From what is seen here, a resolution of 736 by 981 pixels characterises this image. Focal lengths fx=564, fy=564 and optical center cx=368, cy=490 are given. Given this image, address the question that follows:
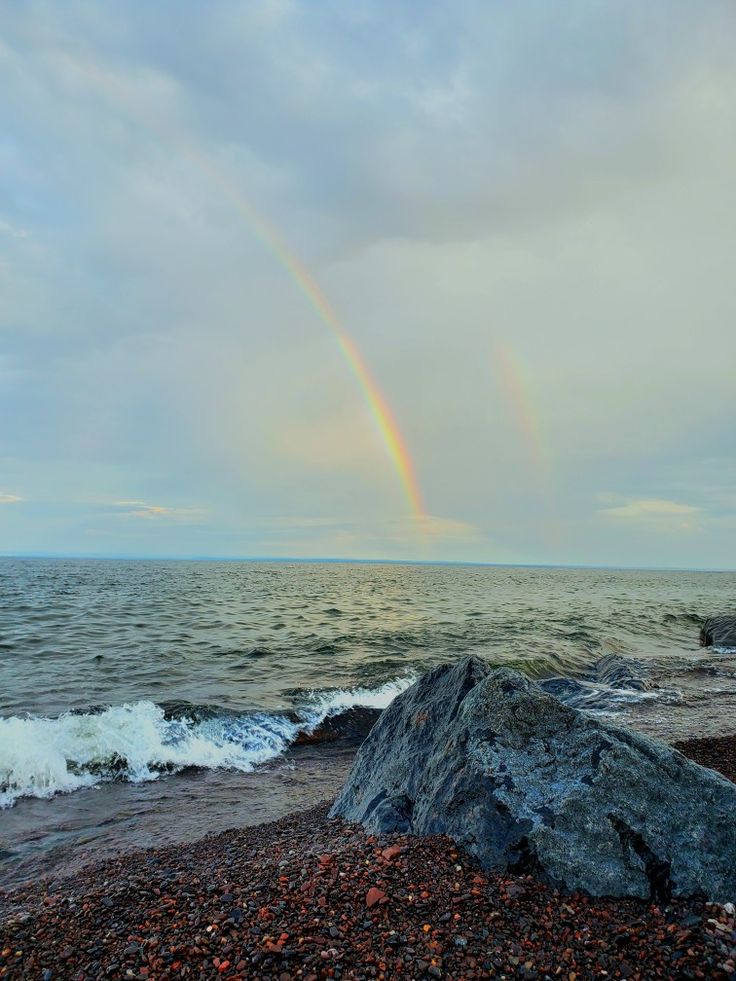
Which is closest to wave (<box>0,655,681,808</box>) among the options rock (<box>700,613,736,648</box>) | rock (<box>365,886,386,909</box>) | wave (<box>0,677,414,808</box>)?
wave (<box>0,677,414,808</box>)

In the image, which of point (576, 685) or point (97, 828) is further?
point (576, 685)

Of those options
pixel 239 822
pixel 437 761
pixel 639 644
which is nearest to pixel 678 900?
pixel 437 761

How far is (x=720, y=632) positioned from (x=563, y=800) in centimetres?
3289

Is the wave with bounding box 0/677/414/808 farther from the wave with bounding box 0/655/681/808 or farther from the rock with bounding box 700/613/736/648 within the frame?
the rock with bounding box 700/613/736/648

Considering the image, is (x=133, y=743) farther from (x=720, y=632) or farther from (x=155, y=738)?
(x=720, y=632)

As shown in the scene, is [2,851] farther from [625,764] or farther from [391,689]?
[391,689]

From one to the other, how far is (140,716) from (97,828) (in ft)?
15.5

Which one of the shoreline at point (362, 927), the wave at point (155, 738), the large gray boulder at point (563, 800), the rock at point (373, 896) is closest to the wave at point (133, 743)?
the wave at point (155, 738)

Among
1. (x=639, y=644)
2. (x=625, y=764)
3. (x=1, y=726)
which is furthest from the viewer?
(x=639, y=644)

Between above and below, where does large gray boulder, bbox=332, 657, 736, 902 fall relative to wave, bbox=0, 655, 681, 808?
above

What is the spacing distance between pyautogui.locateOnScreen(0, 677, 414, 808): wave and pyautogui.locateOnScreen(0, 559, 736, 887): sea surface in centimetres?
4

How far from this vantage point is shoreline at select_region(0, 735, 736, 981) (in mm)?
3945

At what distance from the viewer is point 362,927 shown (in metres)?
4.34

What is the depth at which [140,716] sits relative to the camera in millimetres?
13531
